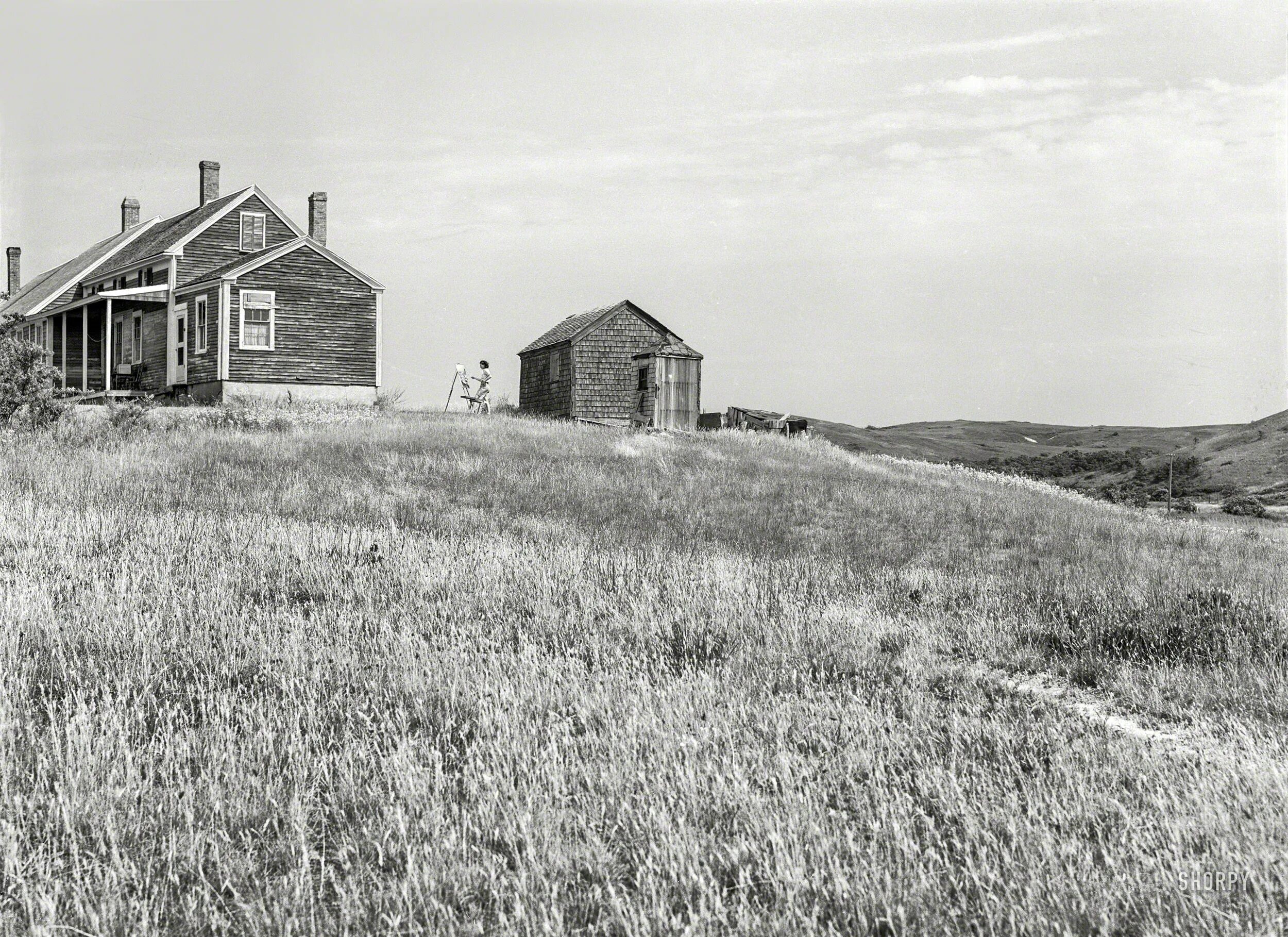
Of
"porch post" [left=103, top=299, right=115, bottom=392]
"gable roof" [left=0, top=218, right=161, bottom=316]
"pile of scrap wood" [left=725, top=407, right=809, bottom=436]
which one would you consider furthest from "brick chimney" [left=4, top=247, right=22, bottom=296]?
"pile of scrap wood" [left=725, top=407, right=809, bottom=436]

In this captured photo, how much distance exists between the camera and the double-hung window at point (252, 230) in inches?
1566

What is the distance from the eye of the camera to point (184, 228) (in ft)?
131

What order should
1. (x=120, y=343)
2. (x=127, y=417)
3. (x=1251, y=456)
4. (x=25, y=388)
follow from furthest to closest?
(x=1251, y=456) → (x=120, y=343) → (x=127, y=417) → (x=25, y=388)

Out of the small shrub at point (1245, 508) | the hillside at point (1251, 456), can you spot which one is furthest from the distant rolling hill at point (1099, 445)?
the small shrub at point (1245, 508)

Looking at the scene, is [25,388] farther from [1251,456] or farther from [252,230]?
[1251,456]

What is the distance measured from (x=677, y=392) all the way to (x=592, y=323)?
429 cm

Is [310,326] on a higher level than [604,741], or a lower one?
higher

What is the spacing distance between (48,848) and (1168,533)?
21.4 m

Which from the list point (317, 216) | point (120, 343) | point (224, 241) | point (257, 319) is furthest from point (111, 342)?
point (317, 216)

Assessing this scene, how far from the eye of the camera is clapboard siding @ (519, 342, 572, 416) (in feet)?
143

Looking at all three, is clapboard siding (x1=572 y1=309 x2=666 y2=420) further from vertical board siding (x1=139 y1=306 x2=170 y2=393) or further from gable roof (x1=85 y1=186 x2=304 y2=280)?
vertical board siding (x1=139 y1=306 x2=170 y2=393)

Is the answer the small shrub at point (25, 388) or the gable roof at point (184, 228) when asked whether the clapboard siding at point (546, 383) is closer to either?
the gable roof at point (184, 228)

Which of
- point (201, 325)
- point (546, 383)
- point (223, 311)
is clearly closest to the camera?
point (223, 311)

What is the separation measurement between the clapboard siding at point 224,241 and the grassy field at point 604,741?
26.4m
